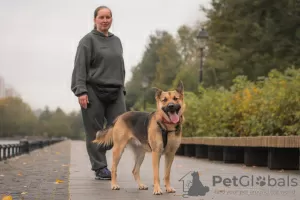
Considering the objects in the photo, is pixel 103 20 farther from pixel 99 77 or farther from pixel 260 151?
pixel 260 151

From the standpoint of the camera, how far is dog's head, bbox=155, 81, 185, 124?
7141 millimetres

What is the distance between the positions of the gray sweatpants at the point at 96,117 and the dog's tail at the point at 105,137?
0.52 m

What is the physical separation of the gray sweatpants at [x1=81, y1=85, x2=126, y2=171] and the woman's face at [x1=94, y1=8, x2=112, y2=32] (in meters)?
0.89

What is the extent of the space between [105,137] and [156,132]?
140cm

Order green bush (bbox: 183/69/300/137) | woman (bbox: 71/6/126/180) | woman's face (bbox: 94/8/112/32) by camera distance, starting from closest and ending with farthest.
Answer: woman's face (bbox: 94/8/112/32), woman (bbox: 71/6/126/180), green bush (bbox: 183/69/300/137)

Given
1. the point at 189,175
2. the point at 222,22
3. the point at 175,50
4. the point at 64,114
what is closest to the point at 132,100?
the point at 175,50

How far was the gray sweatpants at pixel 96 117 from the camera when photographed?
921 centimetres

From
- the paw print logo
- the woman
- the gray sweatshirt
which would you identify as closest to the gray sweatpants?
the woman

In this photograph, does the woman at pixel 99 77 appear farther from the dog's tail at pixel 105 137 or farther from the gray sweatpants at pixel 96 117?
the dog's tail at pixel 105 137

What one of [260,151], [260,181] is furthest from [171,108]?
[260,151]

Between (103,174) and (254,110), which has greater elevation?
(254,110)

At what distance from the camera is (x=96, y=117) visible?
30.3ft

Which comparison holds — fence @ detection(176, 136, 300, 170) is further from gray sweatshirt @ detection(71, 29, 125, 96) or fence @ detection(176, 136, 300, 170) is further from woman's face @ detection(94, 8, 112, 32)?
woman's face @ detection(94, 8, 112, 32)

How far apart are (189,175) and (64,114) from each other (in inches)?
7078
